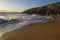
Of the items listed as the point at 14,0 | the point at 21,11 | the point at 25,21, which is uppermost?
the point at 14,0

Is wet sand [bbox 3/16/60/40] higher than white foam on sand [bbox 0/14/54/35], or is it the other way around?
white foam on sand [bbox 0/14/54/35]

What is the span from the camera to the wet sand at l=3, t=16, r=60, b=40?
3.90 ft

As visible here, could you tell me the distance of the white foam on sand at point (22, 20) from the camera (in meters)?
1.22

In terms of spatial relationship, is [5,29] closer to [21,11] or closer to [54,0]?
[21,11]

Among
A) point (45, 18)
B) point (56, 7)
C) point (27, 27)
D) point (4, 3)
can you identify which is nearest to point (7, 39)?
point (27, 27)

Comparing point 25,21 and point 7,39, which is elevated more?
point 25,21

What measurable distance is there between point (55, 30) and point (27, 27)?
280mm

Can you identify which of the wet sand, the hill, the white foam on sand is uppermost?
the hill

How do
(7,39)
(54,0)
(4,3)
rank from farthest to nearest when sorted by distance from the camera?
(54,0), (4,3), (7,39)

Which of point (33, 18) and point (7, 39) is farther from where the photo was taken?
point (33, 18)

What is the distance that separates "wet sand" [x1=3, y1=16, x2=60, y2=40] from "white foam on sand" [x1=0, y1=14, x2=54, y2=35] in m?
0.04

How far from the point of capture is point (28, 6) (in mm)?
1352

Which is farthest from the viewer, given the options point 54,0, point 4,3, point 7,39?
point 54,0

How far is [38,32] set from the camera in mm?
1257
